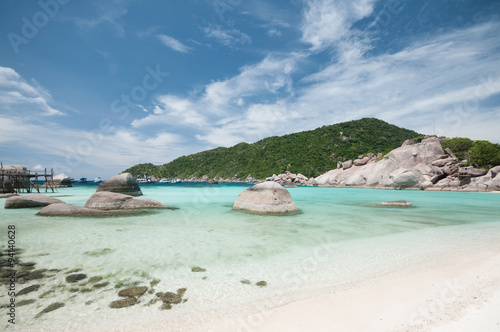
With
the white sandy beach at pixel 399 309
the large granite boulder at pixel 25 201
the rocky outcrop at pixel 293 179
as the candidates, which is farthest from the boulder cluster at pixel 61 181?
the white sandy beach at pixel 399 309

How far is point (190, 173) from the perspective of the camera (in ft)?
337

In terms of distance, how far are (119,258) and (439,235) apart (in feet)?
33.1

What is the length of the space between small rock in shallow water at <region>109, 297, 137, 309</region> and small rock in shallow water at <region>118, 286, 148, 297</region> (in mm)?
120

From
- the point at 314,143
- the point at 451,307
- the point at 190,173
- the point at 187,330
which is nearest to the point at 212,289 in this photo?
the point at 187,330

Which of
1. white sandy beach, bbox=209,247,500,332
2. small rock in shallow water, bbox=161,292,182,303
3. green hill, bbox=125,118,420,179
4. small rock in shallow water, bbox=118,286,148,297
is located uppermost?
green hill, bbox=125,118,420,179

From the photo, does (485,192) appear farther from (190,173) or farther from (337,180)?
(190,173)

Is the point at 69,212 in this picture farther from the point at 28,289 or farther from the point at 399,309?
the point at 399,309

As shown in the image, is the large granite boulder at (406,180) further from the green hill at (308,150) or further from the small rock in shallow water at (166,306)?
the small rock in shallow water at (166,306)

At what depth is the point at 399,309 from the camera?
116 inches

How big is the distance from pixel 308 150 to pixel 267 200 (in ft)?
221

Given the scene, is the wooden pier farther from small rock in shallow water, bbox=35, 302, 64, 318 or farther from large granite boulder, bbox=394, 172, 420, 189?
large granite boulder, bbox=394, 172, 420, 189

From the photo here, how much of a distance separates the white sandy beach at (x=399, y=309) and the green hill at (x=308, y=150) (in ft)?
219

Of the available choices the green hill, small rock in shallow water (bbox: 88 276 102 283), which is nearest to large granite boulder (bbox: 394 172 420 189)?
the green hill

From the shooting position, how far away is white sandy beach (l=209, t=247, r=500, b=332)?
2578 millimetres
